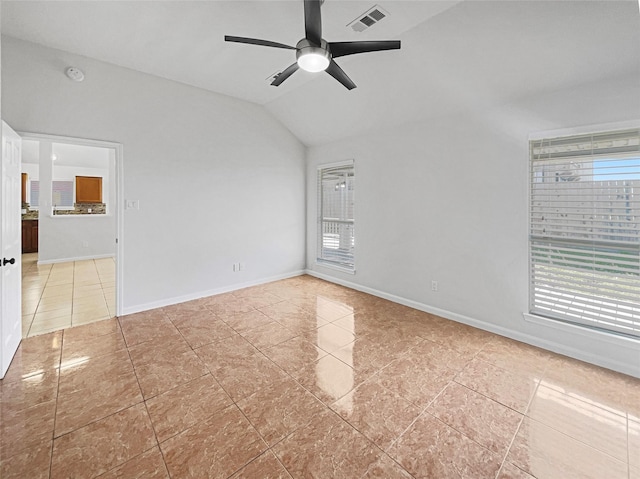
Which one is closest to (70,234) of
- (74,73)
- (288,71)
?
(74,73)

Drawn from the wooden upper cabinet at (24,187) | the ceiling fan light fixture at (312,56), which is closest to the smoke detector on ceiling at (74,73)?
the ceiling fan light fixture at (312,56)

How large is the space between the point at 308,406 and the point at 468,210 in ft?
8.93

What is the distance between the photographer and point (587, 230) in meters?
2.55

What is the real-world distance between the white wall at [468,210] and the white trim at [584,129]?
41mm

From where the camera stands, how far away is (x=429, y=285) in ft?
12.2

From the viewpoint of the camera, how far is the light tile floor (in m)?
3.39

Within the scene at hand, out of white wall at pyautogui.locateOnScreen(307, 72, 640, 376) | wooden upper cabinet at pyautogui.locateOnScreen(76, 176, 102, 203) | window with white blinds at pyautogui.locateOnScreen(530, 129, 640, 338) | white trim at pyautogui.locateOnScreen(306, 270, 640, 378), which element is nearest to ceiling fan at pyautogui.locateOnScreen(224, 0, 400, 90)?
white wall at pyautogui.locateOnScreen(307, 72, 640, 376)

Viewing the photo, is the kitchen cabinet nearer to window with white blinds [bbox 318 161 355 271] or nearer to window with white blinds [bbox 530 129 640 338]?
window with white blinds [bbox 318 161 355 271]

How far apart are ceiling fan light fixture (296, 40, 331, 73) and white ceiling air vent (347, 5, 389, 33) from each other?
716mm

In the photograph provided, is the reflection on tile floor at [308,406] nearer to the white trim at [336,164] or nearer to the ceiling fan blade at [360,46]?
the ceiling fan blade at [360,46]

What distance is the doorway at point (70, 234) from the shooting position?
137 inches

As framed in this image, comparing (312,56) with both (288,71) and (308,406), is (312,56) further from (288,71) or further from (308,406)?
(308,406)

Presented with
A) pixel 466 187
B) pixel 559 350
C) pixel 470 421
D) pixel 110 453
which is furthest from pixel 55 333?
pixel 559 350

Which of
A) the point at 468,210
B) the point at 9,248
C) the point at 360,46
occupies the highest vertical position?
the point at 360,46
